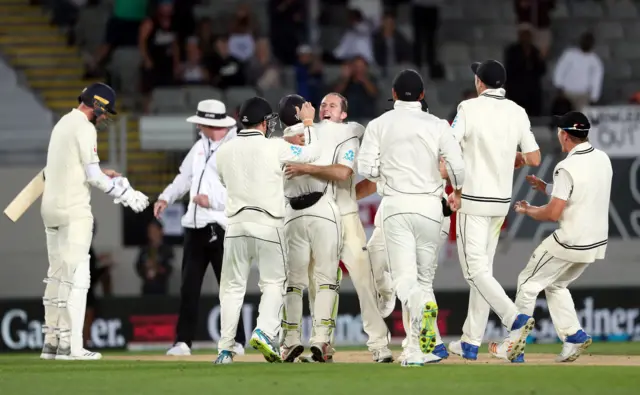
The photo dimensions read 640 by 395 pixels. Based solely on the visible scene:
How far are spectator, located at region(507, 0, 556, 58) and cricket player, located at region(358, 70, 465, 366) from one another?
39.4ft

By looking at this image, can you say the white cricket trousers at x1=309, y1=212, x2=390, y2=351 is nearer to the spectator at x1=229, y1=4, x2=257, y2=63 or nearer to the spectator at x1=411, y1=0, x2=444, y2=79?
the spectator at x1=229, y1=4, x2=257, y2=63

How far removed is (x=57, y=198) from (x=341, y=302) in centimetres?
636

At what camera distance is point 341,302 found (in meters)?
18.9

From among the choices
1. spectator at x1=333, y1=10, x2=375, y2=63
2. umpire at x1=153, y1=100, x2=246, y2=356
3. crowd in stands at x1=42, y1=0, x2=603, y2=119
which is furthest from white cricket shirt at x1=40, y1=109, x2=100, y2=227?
spectator at x1=333, y1=10, x2=375, y2=63

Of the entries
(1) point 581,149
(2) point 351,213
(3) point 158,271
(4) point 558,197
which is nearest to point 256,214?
(2) point 351,213

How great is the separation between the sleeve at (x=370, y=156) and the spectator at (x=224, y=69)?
33.8ft

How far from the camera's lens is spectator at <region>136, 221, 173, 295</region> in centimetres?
1927

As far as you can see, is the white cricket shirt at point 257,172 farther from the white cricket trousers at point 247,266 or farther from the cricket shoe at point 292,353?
the cricket shoe at point 292,353

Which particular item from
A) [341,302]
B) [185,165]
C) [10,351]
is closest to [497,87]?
[185,165]

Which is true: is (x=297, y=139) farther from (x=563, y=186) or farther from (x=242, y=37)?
(x=242, y=37)

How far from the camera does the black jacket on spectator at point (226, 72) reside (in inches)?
866

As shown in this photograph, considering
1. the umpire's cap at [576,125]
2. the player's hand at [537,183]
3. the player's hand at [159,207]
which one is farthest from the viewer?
the player's hand at [159,207]

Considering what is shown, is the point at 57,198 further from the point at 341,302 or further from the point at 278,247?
the point at 341,302

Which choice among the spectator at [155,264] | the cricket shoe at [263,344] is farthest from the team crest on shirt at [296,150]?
the spectator at [155,264]
